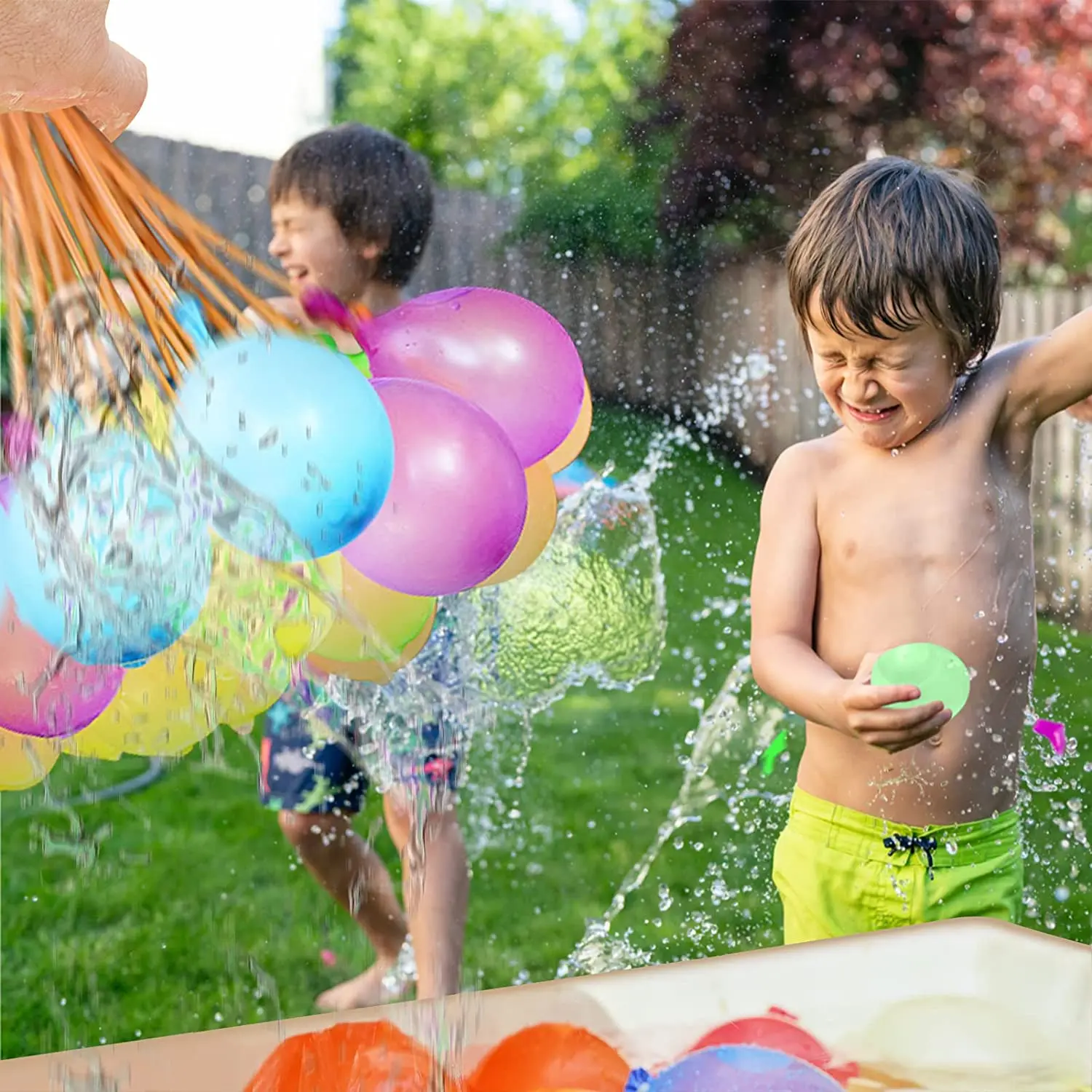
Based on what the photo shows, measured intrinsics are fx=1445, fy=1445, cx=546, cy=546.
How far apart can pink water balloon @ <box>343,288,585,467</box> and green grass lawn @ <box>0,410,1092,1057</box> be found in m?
0.36

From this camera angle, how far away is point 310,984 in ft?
5.79

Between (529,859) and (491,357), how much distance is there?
0.96m

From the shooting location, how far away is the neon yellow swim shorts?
4.00 ft

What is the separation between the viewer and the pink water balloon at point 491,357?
1224 millimetres

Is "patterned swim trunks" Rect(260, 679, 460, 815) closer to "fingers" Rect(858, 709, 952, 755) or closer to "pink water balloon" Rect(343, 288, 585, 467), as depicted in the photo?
"pink water balloon" Rect(343, 288, 585, 467)

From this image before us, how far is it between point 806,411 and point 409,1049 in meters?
0.92

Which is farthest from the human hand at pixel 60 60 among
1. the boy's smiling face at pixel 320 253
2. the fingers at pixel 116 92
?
the boy's smiling face at pixel 320 253

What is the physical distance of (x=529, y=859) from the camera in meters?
1.99

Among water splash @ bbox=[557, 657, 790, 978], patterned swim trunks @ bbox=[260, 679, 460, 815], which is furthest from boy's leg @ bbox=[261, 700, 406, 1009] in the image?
water splash @ bbox=[557, 657, 790, 978]

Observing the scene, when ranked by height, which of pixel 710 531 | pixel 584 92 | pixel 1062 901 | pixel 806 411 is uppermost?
pixel 584 92

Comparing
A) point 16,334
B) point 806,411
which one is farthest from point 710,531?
point 16,334

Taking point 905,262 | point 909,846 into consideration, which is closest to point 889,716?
point 909,846

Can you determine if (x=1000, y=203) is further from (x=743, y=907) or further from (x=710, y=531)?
(x=743, y=907)

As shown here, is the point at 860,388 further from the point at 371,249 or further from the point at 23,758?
the point at 23,758
